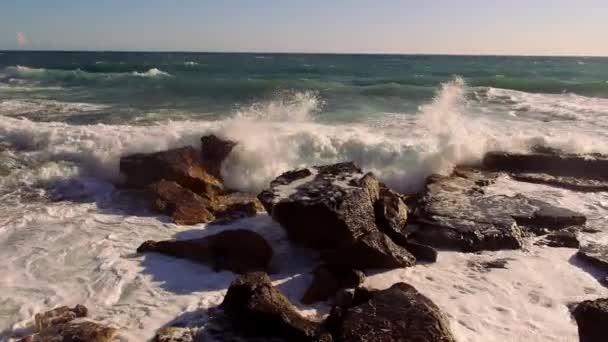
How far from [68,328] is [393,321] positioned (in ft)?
8.25

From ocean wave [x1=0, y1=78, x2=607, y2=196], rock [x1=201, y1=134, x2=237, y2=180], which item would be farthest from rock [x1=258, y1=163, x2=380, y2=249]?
Result: rock [x1=201, y1=134, x2=237, y2=180]

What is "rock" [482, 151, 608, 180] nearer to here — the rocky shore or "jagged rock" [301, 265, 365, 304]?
the rocky shore

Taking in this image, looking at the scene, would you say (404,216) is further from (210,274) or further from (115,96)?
(115,96)

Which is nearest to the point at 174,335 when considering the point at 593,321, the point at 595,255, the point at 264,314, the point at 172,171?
the point at 264,314

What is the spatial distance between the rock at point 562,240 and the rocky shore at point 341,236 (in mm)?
12

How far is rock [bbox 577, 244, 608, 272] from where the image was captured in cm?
564

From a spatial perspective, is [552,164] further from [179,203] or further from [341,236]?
[179,203]

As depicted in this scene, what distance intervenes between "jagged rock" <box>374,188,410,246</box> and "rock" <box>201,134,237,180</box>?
3.50m

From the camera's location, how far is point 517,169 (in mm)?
9883

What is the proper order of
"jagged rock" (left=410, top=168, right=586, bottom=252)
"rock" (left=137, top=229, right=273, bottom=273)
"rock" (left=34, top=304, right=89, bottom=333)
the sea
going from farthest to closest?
"jagged rock" (left=410, top=168, right=586, bottom=252) < "rock" (left=137, top=229, right=273, bottom=273) < the sea < "rock" (left=34, top=304, right=89, bottom=333)

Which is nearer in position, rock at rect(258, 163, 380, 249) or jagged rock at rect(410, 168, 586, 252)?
rock at rect(258, 163, 380, 249)

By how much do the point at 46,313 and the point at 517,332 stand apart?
3.94 m

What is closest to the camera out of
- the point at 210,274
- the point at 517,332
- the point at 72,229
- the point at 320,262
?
the point at 517,332

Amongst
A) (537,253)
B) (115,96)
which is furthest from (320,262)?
(115,96)
